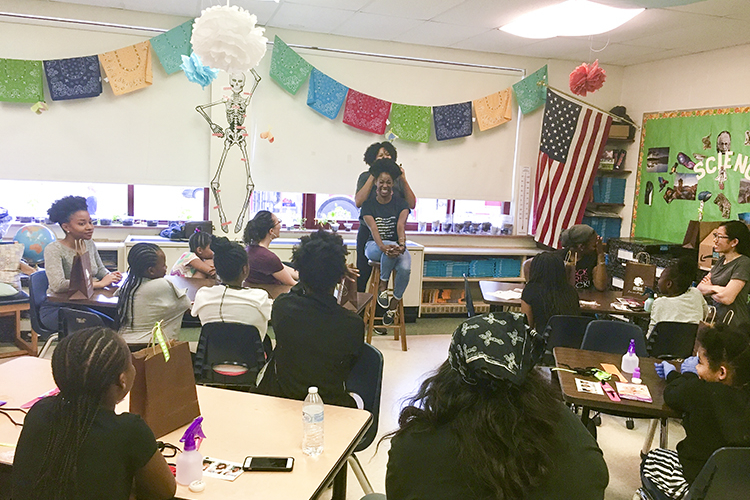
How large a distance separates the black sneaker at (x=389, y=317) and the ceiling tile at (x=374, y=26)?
2.60m

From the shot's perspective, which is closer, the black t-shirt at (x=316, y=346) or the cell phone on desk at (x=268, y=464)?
the cell phone on desk at (x=268, y=464)

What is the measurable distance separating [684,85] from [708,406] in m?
4.88

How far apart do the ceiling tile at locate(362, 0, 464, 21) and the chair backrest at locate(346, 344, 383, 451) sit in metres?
3.16

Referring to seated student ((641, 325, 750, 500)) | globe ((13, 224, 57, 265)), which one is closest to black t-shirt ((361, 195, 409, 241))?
globe ((13, 224, 57, 265))

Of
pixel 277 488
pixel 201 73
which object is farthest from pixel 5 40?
pixel 277 488

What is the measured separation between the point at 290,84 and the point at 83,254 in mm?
2878

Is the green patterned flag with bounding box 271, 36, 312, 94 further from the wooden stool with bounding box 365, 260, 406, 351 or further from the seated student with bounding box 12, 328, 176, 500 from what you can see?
the seated student with bounding box 12, 328, 176, 500

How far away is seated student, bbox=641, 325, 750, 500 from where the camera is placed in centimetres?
207

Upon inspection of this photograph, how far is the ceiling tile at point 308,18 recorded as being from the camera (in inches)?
193

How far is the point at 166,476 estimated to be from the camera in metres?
1.49

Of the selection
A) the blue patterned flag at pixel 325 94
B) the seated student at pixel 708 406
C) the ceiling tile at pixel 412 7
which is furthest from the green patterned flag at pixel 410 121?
the seated student at pixel 708 406

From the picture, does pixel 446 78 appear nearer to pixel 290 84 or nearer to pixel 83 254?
pixel 290 84

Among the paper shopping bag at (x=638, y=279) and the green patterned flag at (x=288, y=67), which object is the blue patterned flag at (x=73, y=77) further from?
the paper shopping bag at (x=638, y=279)

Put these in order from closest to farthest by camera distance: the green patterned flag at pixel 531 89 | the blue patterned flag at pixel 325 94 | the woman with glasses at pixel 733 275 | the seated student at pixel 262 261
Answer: the woman with glasses at pixel 733 275 < the seated student at pixel 262 261 < the blue patterned flag at pixel 325 94 < the green patterned flag at pixel 531 89
